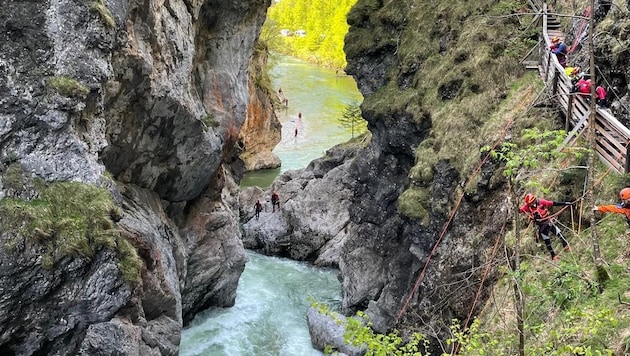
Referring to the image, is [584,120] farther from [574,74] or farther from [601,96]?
[574,74]

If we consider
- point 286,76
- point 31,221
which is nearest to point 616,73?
point 31,221

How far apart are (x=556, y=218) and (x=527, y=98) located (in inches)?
218

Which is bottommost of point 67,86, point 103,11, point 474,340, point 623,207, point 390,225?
point 390,225

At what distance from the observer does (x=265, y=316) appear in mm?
21828

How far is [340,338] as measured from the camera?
1859 cm

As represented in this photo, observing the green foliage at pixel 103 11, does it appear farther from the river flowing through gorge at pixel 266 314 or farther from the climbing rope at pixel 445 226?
the climbing rope at pixel 445 226

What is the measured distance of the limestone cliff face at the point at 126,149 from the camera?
980 cm

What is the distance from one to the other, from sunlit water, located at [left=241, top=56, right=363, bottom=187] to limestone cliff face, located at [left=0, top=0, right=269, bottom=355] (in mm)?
23204

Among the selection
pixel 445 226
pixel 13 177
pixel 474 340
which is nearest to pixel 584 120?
pixel 445 226

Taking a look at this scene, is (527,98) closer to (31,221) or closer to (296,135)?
(31,221)

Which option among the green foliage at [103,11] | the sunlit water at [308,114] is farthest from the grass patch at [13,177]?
the sunlit water at [308,114]

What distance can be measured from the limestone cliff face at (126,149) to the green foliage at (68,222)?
12 cm

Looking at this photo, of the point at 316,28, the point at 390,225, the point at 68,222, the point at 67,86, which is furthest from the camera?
the point at 316,28

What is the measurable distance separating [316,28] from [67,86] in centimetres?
10929
